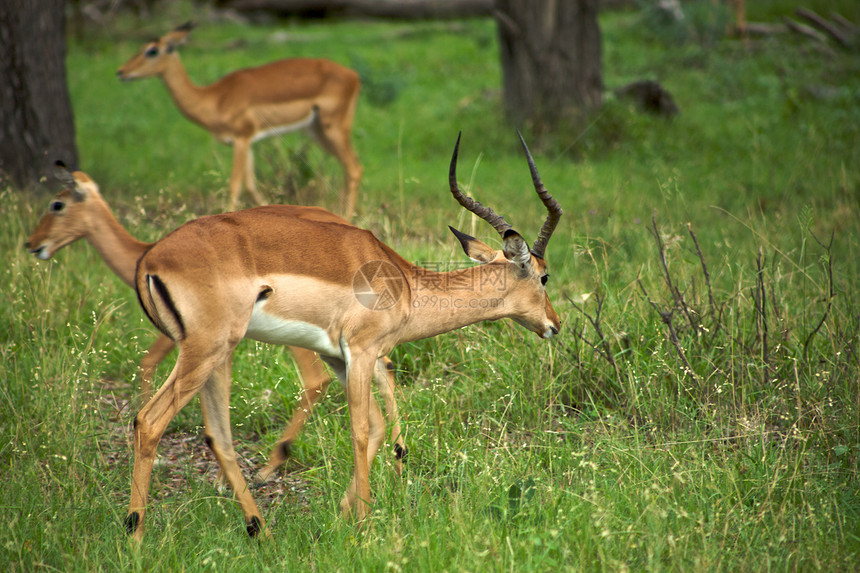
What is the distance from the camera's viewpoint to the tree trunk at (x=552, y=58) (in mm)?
8156

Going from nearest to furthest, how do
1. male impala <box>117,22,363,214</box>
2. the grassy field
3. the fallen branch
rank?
the grassy field < male impala <box>117,22,363,214</box> < the fallen branch

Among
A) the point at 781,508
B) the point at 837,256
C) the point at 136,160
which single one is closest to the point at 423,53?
the point at 136,160

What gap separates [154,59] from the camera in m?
7.13

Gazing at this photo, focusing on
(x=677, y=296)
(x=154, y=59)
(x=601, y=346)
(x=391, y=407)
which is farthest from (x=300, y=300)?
(x=154, y=59)

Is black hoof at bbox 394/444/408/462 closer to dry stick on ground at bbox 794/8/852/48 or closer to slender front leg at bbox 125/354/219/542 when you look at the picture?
slender front leg at bbox 125/354/219/542

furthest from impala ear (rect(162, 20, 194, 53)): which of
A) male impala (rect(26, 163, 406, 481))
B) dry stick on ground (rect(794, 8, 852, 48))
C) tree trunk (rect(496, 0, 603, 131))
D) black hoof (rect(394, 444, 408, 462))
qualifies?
dry stick on ground (rect(794, 8, 852, 48))

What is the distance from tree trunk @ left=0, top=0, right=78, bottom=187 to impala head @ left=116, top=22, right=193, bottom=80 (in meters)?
0.90

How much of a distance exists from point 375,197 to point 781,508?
14.9 feet

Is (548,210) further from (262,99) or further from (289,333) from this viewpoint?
(262,99)

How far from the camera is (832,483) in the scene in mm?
2947

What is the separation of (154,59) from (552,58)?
379 centimetres

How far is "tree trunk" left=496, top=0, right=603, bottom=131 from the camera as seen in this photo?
816 centimetres

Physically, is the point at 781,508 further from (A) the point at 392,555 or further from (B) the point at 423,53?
(B) the point at 423,53

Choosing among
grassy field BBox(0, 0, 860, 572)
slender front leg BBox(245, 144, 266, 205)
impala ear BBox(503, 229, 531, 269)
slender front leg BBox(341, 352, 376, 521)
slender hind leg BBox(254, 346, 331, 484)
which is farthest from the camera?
slender front leg BBox(245, 144, 266, 205)
